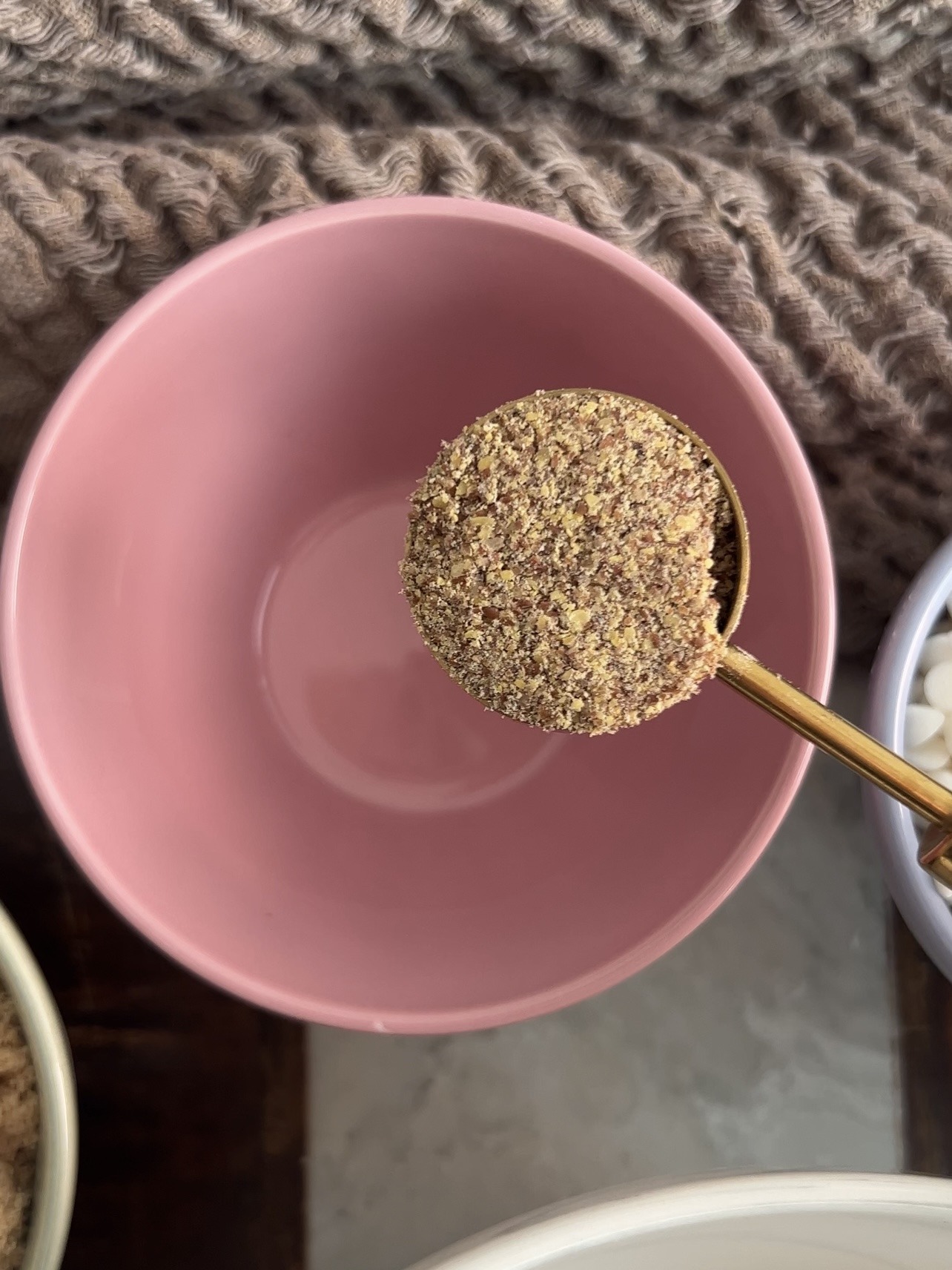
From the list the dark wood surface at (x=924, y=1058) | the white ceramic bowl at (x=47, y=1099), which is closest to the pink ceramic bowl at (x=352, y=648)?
the white ceramic bowl at (x=47, y=1099)

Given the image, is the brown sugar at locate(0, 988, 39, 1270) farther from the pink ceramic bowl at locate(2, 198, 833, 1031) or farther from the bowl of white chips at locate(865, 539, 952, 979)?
the bowl of white chips at locate(865, 539, 952, 979)

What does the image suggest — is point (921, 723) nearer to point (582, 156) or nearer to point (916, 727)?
point (916, 727)

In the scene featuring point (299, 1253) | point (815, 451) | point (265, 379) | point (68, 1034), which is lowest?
point (299, 1253)

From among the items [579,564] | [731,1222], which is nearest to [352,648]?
[579,564]

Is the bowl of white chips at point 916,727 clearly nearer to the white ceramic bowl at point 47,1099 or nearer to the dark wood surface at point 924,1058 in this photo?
the dark wood surface at point 924,1058

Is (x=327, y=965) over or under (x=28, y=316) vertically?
under

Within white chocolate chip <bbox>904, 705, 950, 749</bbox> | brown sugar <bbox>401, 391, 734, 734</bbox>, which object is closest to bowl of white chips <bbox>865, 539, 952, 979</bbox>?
white chocolate chip <bbox>904, 705, 950, 749</bbox>

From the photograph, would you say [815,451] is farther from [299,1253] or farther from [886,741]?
[299,1253]

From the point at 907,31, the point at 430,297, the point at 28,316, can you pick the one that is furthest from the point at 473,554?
the point at 907,31
